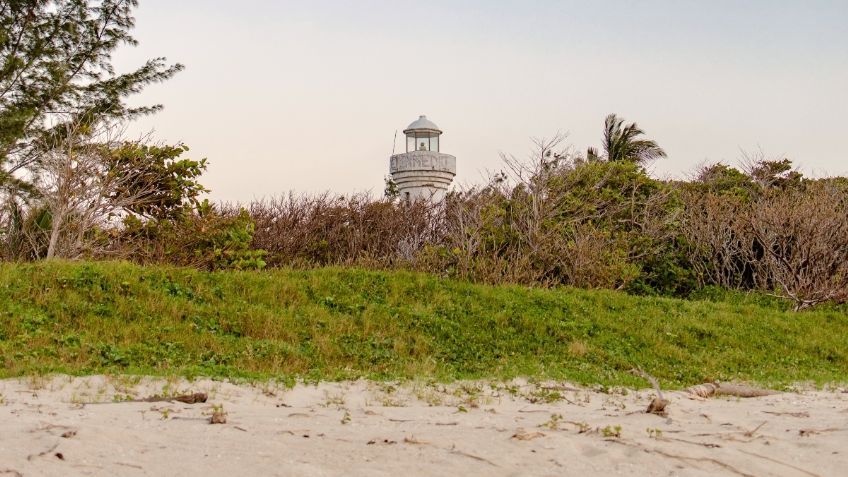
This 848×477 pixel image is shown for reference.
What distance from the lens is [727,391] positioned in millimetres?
9430

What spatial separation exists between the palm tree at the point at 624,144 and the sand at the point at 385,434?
22.0 metres

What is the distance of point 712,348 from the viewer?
42.3 feet

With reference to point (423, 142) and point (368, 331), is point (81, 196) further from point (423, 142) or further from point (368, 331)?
point (423, 142)

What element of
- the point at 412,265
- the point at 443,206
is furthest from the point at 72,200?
the point at 443,206

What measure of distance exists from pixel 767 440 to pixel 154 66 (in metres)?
21.0

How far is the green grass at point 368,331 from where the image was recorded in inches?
394

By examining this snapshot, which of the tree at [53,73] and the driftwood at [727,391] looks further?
the tree at [53,73]

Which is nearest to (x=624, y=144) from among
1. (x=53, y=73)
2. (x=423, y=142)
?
(x=423, y=142)

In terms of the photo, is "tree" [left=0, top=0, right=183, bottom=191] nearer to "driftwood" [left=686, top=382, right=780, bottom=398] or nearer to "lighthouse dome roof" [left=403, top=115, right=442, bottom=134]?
"lighthouse dome roof" [left=403, top=115, right=442, bottom=134]

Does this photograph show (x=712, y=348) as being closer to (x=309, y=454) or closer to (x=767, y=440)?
(x=767, y=440)

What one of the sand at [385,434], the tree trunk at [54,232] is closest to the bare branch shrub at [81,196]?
the tree trunk at [54,232]

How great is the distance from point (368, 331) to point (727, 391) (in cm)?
498

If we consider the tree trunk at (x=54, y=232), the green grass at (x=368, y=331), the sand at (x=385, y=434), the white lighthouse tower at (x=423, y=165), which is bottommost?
the sand at (x=385, y=434)

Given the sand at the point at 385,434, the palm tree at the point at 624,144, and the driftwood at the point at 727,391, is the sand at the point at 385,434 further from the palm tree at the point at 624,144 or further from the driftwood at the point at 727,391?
the palm tree at the point at 624,144
